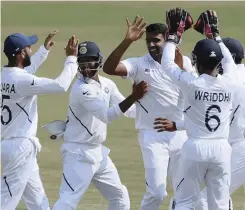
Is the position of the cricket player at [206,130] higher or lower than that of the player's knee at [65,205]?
higher

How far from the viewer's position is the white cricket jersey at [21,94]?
11133 mm

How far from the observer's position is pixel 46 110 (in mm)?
19688

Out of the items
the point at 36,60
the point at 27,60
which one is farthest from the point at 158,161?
the point at 36,60

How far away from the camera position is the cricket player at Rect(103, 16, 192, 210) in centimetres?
1143

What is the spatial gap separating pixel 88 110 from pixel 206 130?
1.37m

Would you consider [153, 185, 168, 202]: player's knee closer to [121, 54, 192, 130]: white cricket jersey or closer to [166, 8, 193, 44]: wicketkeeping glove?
[121, 54, 192, 130]: white cricket jersey

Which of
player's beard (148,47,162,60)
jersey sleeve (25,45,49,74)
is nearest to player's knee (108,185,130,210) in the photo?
player's beard (148,47,162,60)

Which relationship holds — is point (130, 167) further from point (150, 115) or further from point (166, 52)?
point (166, 52)

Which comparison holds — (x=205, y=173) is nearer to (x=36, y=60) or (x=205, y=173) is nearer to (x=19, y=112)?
(x=19, y=112)

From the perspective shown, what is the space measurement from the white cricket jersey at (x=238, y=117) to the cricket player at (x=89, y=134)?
1122 millimetres

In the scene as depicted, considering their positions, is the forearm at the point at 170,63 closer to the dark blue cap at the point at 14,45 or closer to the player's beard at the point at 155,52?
the player's beard at the point at 155,52

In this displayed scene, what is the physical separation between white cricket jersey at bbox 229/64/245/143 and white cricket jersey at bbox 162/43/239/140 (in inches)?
33.0

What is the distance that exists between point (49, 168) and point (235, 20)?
15787mm

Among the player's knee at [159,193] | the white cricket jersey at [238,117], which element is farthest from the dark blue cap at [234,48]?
Answer: the player's knee at [159,193]
